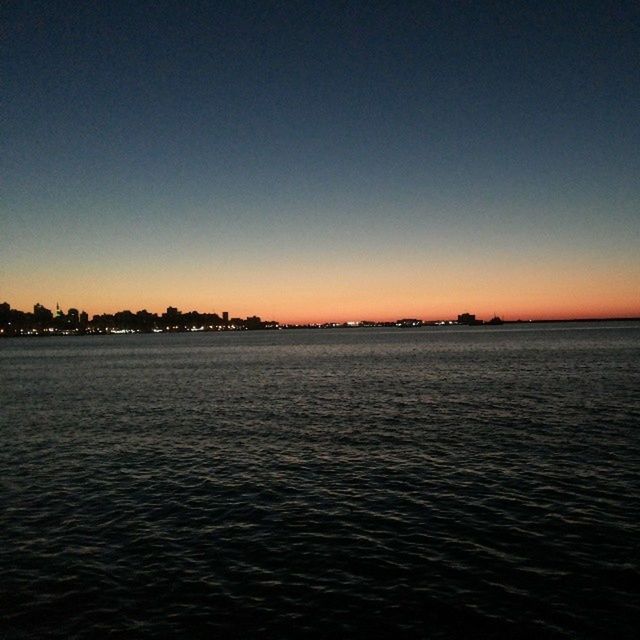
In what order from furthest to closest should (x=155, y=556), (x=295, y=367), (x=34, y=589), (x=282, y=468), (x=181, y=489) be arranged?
1. (x=295, y=367)
2. (x=282, y=468)
3. (x=181, y=489)
4. (x=155, y=556)
5. (x=34, y=589)

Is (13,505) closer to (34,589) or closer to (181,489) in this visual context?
(181,489)

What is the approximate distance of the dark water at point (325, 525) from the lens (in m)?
15.8

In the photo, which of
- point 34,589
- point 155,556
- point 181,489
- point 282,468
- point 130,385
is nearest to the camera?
point 34,589

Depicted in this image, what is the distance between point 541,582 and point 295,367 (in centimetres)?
9484

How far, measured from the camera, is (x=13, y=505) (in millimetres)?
25500

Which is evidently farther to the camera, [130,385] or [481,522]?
[130,385]

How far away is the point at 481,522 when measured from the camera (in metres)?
22.5

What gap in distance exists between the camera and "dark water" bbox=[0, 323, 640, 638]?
15.8 metres

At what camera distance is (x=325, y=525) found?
22625 millimetres

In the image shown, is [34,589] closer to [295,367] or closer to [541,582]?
[541,582]

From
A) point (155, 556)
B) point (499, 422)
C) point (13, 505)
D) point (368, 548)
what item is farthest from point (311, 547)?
point (499, 422)

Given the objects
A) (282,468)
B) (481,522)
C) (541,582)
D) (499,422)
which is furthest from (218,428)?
(541,582)

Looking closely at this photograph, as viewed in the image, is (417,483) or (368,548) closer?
(368,548)

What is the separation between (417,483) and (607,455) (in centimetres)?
1385
